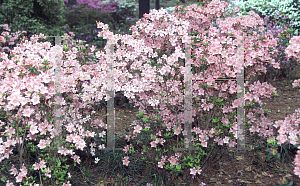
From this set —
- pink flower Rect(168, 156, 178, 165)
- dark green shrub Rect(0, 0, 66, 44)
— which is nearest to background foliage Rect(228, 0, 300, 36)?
dark green shrub Rect(0, 0, 66, 44)

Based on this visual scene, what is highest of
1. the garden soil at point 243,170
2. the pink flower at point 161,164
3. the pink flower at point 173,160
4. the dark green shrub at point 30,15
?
the dark green shrub at point 30,15

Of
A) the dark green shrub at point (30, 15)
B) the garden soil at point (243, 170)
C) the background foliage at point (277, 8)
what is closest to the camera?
the garden soil at point (243, 170)

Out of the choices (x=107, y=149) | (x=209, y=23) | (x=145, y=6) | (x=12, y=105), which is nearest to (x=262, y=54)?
(x=209, y=23)

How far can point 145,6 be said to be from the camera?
28.4 ft

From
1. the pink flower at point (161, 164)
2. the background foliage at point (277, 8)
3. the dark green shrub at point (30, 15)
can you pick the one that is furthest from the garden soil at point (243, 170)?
the dark green shrub at point (30, 15)

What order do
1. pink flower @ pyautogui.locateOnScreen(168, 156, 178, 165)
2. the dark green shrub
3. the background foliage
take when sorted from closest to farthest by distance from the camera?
pink flower @ pyautogui.locateOnScreen(168, 156, 178, 165), the background foliage, the dark green shrub

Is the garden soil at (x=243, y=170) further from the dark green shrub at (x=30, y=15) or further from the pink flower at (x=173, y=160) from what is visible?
the dark green shrub at (x=30, y=15)

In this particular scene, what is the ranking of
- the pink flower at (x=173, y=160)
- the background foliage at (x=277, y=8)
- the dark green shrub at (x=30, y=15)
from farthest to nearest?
1. the dark green shrub at (x=30, y=15)
2. the background foliage at (x=277, y=8)
3. the pink flower at (x=173, y=160)

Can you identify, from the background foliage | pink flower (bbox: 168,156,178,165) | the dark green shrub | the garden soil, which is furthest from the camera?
the dark green shrub

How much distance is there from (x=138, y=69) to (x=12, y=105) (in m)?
1.26

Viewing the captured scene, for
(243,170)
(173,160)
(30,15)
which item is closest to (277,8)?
(243,170)

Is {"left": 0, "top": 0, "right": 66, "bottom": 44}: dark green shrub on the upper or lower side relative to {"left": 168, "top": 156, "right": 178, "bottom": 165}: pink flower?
upper

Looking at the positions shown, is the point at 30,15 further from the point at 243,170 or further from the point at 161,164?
the point at 243,170

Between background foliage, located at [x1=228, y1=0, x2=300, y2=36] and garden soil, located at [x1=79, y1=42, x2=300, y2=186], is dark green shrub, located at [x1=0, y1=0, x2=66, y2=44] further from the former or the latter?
background foliage, located at [x1=228, y1=0, x2=300, y2=36]
